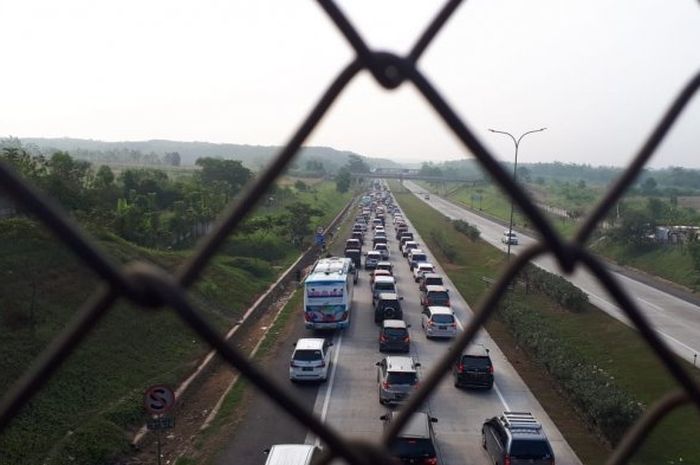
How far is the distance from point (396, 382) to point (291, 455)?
149 inches

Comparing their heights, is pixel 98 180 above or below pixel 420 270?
above

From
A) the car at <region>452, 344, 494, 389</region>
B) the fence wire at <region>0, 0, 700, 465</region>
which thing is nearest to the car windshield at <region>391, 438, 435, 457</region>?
the car at <region>452, 344, 494, 389</region>

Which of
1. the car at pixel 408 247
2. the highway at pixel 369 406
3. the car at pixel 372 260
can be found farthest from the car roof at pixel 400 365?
the car at pixel 408 247

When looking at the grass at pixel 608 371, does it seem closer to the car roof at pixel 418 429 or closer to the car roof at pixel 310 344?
the car roof at pixel 418 429

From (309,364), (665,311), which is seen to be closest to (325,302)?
(309,364)

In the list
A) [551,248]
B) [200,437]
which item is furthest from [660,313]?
[551,248]

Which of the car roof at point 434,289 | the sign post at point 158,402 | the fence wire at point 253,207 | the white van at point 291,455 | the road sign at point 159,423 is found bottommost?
the car roof at point 434,289

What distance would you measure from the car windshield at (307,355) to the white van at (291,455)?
429 centimetres

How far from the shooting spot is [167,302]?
1.03m

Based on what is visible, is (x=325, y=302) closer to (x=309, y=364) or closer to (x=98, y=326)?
(x=309, y=364)

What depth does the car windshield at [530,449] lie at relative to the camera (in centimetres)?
922

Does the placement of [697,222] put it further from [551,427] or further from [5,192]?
[5,192]

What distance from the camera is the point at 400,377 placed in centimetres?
1225

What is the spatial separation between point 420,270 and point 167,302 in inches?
965
